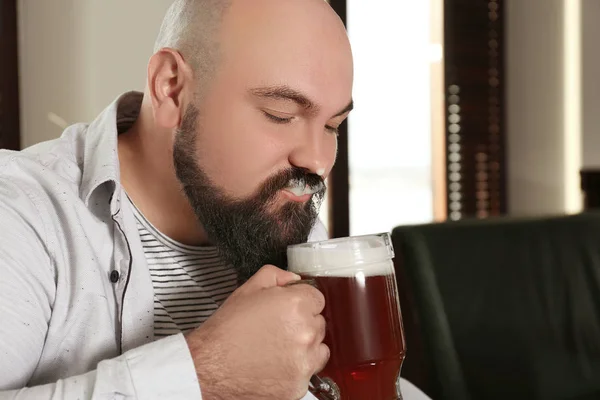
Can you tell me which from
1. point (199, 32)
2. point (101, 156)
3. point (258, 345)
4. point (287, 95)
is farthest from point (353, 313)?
point (199, 32)

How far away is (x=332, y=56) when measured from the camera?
1.23m

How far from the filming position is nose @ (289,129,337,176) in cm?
118

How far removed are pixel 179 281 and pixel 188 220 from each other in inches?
4.7

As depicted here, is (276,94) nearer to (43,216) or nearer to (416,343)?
(43,216)

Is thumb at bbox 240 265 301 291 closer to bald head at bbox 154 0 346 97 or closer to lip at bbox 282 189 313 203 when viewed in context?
lip at bbox 282 189 313 203

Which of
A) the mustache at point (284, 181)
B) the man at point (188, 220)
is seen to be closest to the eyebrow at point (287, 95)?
the man at point (188, 220)

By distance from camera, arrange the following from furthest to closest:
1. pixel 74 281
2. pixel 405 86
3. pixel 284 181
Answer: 1. pixel 405 86
2. pixel 284 181
3. pixel 74 281

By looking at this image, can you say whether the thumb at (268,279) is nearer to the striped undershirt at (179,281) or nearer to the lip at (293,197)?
the lip at (293,197)

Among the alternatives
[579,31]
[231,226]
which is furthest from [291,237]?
[579,31]

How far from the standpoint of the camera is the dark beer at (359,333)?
946 millimetres

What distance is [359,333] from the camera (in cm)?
94

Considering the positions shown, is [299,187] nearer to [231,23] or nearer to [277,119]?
[277,119]

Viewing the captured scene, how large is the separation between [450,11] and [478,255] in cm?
283

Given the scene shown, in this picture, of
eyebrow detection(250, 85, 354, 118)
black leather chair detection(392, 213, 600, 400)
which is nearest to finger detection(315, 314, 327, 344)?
eyebrow detection(250, 85, 354, 118)
